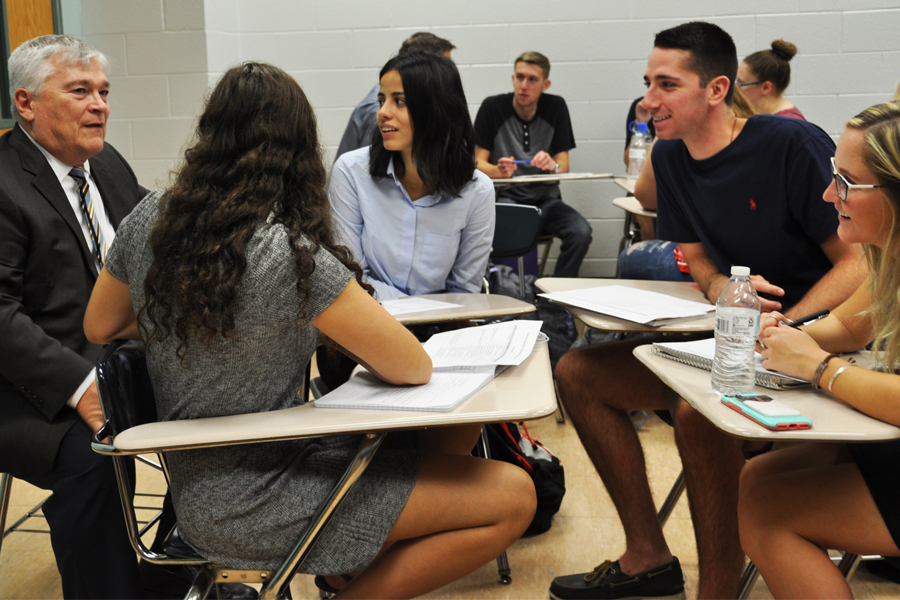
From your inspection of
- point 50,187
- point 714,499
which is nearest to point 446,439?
point 714,499

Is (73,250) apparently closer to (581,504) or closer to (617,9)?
(581,504)

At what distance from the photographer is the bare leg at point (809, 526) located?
1.20 m

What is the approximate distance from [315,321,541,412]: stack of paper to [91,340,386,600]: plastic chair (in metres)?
0.08

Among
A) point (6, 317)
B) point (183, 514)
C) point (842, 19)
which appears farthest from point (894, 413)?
point (842, 19)

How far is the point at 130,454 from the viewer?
3.74 feet

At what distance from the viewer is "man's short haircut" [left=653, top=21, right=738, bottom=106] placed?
1996 millimetres

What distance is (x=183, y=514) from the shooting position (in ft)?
4.09

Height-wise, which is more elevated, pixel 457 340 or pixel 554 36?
pixel 554 36

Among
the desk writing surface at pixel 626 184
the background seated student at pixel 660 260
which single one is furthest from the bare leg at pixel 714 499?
the desk writing surface at pixel 626 184

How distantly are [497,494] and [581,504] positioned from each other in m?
1.14

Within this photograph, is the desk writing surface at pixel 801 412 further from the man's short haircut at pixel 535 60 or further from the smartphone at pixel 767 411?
the man's short haircut at pixel 535 60

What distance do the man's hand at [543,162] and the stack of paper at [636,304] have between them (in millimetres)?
2640

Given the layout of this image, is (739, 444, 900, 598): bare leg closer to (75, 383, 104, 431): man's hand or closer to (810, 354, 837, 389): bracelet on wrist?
(810, 354, 837, 389): bracelet on wrist

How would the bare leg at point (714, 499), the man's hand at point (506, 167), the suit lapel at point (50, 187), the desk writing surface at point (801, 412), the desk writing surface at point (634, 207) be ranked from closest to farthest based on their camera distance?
the desk writing surface at point (801, 412) → the bare leg at point (714, 499) → the suit lapel at point (50, 187) → the desk writing surface at point (634, 207) → the man's hand at point (506, 167)
